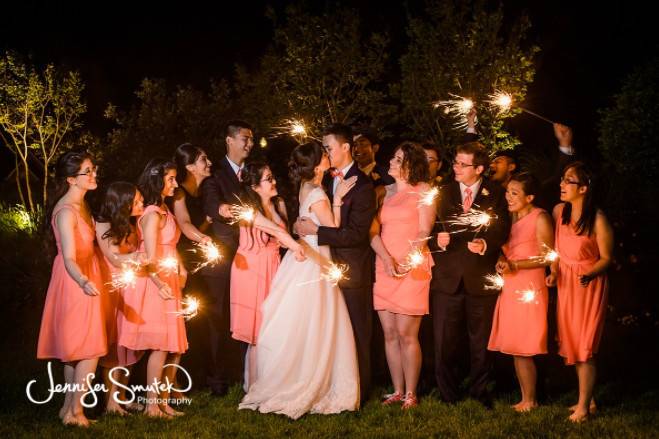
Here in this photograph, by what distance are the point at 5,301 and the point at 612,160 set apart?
1049cm

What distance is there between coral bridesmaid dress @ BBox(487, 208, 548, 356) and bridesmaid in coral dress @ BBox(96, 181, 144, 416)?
3025mm

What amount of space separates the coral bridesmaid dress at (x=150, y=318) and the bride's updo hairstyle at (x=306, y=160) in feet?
3.79

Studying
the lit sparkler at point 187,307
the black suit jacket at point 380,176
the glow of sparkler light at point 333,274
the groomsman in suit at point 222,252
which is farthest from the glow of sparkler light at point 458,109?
the lit sparkler at point 187,307

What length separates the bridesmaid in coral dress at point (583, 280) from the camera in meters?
5.42

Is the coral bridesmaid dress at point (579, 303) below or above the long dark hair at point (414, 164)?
below

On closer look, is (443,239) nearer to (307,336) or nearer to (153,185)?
(307,336)

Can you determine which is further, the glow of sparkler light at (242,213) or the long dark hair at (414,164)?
the glow of sparkler light at (242,213)

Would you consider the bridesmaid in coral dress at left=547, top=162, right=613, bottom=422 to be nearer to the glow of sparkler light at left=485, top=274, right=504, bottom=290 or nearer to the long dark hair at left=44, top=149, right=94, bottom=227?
the glow of sparkler light at left=485, top=274, right=504, bottom=290

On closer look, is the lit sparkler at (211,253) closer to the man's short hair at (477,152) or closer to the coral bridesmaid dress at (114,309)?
the coral bridesmaid dress at (114,309)

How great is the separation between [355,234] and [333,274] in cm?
38

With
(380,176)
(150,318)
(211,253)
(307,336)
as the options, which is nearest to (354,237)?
(307,336)

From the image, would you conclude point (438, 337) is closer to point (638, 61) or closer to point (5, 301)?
point (5, 301)

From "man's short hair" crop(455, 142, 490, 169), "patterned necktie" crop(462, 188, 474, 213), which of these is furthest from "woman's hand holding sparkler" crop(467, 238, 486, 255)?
"man's short hair" crop(455, 142, 490, 169)

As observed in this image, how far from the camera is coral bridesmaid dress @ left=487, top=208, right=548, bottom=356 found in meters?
5.58
